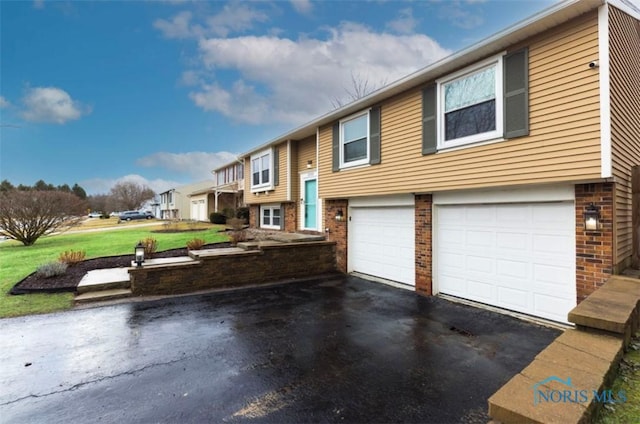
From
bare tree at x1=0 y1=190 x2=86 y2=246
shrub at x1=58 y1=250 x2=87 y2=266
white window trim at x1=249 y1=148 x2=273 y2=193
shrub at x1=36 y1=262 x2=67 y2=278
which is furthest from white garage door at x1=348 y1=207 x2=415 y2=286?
bare tree at x1=0 y1=190 x2=86 y2=246

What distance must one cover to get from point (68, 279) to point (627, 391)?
10590mm

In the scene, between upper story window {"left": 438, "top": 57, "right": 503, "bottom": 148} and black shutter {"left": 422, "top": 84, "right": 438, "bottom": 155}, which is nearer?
upper story window {"left": 438, "top": 57, "right": 503, "bottom": 148}

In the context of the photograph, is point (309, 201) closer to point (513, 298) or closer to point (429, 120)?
point (429, 120)

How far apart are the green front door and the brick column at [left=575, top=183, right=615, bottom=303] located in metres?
8.49

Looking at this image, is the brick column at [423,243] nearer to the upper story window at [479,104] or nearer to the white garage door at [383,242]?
the white garage door at [383,242]

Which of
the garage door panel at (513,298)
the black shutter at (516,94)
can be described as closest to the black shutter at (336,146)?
the black shutter at (516,94)

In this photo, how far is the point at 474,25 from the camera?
1120 cm

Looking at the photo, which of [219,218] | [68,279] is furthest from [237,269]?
[219,218]

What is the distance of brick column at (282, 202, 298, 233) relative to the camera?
13.1 meters

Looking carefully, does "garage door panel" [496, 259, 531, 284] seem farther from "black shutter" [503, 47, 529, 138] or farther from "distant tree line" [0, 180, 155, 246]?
"distant tree line" [0, 180, 155, 246]

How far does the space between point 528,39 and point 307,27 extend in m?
11.4

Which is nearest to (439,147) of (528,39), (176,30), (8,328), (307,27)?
(528,39)

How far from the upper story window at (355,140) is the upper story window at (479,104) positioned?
2070mm
